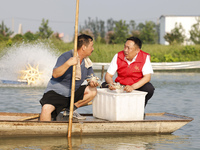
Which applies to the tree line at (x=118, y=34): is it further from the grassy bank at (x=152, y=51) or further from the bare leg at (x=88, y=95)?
the bare leg at (x=88, y=95)

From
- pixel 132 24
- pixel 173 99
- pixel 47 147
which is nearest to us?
pixel 47 147

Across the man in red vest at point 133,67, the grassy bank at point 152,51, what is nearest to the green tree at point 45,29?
the grassy bank at point 152,51

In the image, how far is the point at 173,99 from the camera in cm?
1501

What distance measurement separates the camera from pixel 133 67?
8375mm

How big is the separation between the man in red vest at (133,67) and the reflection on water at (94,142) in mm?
979

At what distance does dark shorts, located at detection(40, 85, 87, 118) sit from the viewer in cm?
777

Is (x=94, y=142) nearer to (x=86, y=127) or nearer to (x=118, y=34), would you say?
(x=86, y=127)

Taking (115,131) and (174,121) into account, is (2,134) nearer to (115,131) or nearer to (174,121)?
(115,131)

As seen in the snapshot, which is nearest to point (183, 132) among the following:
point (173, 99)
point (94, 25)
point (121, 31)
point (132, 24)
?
point (173, 99)

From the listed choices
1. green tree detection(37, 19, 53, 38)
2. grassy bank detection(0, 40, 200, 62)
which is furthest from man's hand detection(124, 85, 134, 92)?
green tree detection(37, 19, 53, 38)

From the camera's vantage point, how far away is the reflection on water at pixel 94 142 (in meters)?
7.47

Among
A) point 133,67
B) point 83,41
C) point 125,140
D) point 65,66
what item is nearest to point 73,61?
point 65,66

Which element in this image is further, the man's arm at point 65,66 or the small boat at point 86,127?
the small boat at point 86,127

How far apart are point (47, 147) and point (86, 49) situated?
185 centimetres
